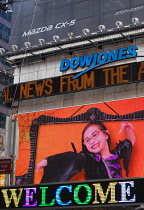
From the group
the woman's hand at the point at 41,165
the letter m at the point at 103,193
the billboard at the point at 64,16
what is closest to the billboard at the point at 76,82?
the billboard at the point at 64,16

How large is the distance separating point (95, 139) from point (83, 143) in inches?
34.8

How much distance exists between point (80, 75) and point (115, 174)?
279 inches

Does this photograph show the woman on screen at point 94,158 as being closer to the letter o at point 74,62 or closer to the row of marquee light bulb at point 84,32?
the letter o at point 74,62

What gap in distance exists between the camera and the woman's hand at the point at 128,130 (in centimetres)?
2844

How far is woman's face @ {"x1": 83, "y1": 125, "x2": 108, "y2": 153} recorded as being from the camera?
29.6m

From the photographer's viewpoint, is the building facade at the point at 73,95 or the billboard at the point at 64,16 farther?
the billboard at the point at 64,16

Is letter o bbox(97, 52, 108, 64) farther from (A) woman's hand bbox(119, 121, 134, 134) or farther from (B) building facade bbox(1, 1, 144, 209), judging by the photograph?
(A) woman's hand bbox(119, 121, 134, 134)

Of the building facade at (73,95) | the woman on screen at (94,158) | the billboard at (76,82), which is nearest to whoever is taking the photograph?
the woman on screen at (94,158)

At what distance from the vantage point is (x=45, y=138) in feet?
106

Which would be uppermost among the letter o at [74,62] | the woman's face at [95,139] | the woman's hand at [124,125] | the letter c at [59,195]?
the letter o at [74,62]

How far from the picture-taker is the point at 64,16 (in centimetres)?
3453

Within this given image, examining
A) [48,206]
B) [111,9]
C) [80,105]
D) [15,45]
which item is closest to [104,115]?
[80,105]

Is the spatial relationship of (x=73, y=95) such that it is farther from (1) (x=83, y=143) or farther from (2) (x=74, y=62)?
(1) (x=83, y=143)

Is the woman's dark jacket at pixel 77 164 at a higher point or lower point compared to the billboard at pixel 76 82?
lower
